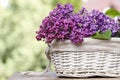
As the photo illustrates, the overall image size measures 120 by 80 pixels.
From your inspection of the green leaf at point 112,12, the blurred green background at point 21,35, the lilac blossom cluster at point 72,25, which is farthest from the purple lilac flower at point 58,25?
the blurred green background at point 21,35

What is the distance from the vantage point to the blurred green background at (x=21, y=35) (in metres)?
3.76

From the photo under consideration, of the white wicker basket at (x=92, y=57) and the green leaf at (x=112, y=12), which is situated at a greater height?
the green leaf at (x=112, y=12)

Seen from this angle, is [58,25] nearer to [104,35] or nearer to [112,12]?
[104,35]

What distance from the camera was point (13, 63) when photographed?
382cm

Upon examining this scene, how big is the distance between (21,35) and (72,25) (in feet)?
8.25

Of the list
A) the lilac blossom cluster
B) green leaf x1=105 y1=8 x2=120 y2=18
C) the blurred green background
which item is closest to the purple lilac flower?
the lilac blossom cluster

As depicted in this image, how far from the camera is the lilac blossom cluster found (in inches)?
52.9

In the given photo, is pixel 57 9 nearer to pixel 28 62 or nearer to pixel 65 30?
pixel 65 30

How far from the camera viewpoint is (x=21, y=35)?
383 cm

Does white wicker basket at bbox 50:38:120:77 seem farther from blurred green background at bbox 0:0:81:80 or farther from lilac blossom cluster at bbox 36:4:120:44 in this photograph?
blurred green background at bbox 0:0:81:80

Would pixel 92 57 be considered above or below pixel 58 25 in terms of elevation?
below

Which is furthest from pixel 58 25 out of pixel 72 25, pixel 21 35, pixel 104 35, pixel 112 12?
pixel 21 35

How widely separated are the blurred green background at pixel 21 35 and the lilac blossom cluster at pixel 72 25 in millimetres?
2321

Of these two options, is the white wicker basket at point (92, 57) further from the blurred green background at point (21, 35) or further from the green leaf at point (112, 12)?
the blurred green background at point (21, 35)
